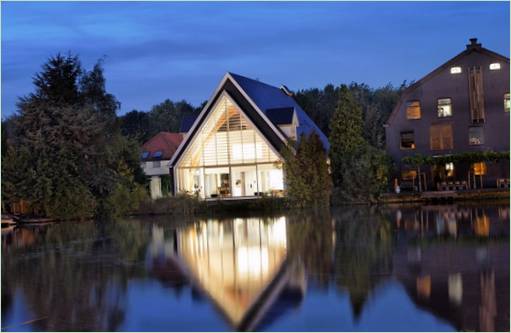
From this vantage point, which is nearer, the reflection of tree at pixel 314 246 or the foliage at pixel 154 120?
the reflection of tree at pixel 314 246

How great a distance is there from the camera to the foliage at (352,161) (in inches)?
1703

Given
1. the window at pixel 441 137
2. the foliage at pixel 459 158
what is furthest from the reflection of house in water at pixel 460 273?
the window at pixel 441 137

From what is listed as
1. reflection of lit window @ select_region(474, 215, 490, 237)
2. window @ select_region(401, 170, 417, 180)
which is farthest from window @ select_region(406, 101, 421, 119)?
reflection of lit window @ select_region(474, 215, 490, 237)

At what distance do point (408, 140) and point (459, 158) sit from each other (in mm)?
4589

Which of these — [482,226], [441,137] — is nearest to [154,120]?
[441,137]

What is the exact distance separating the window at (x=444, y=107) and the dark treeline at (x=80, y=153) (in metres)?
5.99

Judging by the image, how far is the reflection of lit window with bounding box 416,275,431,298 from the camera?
11177 mm

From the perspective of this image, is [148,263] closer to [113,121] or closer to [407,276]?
[407,276]

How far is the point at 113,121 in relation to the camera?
151 ft

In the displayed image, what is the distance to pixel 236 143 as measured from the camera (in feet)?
159

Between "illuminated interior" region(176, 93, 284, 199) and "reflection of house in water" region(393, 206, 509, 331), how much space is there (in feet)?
81.8

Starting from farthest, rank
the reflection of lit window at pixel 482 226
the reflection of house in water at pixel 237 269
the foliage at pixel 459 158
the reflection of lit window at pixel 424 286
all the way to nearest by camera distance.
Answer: the foliage at pixel 459 158 → the reflection of lit window at pixel 482 226 → the reflection of lit window at pixel 424 286 → the reflection of house in water at pixel 237 269

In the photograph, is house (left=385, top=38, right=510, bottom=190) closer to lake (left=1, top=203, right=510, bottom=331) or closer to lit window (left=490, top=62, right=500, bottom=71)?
lit window (left=490, top=62, right=500, bottom=71)

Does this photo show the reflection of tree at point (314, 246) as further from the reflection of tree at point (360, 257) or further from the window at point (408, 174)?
the window at point (408, 174)
